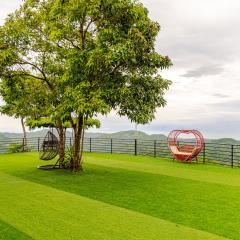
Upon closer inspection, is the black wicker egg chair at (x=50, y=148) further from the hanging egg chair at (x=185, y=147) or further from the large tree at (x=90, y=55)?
the hanging egg chair at (x=185, y=147)

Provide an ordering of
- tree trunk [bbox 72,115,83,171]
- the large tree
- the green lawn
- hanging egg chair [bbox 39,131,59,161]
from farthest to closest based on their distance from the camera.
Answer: hanging egg chair [bbox 39,131,59,161]
tree trunk [bbox 72,115,83,171]
the large tree
the green lawn

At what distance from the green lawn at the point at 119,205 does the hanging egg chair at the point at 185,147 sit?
455 centimetres

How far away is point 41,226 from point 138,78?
8282 millimetres

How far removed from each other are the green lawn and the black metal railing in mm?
5087

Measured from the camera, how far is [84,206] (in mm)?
8727

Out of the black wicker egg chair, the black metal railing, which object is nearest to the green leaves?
the black wicker egg chair

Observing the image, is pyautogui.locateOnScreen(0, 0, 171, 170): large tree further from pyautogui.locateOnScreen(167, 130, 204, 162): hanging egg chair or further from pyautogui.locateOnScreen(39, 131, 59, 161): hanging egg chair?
pyautogui.locateOnScreen(167, 130, 204, 162): hanging egg chair

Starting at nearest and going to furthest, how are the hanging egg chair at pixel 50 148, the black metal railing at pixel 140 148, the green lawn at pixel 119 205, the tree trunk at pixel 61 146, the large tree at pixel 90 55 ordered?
the green lawn at pixel 119 205 < the large tree at pixel 90 55 < the hanging egg chair at pixel 50 148 < the tree trunk at pixel 61 146 < the black metal railing at pixel 140 148

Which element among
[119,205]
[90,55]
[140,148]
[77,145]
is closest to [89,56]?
[90,55]

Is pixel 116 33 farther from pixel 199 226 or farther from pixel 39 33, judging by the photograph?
pixel 199 226

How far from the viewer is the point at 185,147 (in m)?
20.6

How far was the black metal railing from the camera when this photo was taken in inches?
776

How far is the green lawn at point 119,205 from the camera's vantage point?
666 centimetres

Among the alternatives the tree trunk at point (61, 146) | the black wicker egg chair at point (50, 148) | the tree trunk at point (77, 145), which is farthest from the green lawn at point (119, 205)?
the tree trunk at point (61, 146)
